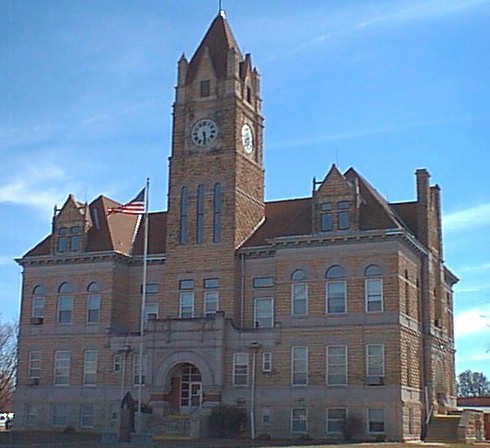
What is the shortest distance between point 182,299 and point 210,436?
33.0ft

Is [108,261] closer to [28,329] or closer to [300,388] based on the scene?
[28,329]

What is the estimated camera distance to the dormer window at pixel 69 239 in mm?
63188

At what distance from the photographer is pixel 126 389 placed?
58.9 meters

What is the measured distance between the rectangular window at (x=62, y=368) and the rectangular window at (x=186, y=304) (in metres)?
8.75

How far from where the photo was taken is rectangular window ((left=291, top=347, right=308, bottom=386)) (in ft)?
179

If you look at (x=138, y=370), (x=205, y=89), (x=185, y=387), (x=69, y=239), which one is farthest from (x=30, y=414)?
(x=205, y=89)

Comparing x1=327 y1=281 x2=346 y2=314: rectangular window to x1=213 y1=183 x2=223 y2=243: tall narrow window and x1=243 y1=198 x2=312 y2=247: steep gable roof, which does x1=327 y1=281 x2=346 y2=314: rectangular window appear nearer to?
x1=243 y1=198 x2=312 y2=247: steep gable roof

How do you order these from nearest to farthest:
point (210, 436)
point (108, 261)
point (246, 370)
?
point (210, 436) < point (246, 370) < point (108, 261)

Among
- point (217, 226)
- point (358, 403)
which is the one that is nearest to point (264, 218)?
point (217, 226)

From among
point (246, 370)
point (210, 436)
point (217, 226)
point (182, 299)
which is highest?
point (217, 226)

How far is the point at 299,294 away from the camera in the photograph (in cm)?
5575

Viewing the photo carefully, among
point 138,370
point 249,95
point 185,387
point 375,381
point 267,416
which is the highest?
point 249,95

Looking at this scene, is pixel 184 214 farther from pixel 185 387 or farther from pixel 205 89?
pixel 185 387

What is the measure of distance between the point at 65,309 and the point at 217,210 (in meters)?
12.7
